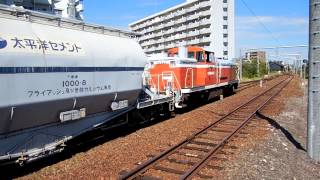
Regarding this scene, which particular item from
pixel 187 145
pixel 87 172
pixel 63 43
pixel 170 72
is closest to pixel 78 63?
pixel 63 43

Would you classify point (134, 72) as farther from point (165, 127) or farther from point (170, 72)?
point (170, 72)

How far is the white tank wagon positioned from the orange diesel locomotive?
147 inches

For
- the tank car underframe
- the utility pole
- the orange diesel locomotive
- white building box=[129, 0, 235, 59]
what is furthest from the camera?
white building box=[129, 0, 235, 59]

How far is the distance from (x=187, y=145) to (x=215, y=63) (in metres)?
13.2

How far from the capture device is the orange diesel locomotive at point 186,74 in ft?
57.4

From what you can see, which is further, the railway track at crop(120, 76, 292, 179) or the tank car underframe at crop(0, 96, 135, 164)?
the railway track at crop(120, 76, 292, 179)

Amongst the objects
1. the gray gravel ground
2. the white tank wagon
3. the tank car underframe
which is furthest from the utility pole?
the tank car underframe

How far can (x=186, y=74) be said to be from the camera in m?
18.6

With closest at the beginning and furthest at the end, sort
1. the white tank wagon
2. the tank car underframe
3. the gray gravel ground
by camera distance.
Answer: the white tank wagon → the tank car underframe → the gray gravel ground

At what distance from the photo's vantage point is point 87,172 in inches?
330

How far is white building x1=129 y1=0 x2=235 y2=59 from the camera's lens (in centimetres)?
9794

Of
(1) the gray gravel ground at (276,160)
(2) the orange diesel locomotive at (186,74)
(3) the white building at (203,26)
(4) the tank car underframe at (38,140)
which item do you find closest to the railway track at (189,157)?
(1) the gray gravel ground at (276,160)

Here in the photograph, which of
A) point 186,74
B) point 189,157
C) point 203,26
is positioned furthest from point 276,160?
point 203,26

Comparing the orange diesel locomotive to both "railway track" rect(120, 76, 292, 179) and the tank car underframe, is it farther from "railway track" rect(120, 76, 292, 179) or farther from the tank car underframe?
the tank car underframe
